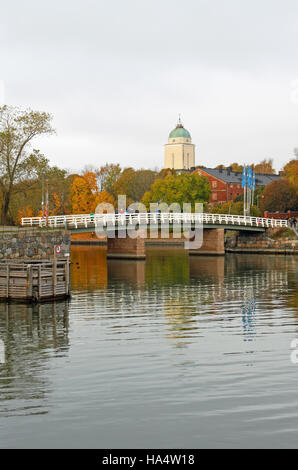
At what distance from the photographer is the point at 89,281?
44.3 meters

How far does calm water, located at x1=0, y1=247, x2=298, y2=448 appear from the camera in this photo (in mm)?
12438

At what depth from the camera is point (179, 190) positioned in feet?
371

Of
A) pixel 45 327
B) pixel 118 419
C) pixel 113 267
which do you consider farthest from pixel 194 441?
pixel 113 267

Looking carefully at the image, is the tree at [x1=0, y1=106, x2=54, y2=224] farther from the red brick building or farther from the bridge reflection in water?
the red brick building

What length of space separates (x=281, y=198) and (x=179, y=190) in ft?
69.9

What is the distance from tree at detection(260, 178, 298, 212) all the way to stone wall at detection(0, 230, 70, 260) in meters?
50.7

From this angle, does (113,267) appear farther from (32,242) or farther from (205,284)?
(205,284)

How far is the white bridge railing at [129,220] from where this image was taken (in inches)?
2356

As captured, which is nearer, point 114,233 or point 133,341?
point 133,341

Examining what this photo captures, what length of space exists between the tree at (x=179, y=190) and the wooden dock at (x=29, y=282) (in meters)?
80.4

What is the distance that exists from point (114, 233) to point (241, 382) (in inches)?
2162

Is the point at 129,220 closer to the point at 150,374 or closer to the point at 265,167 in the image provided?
the point at 150,374

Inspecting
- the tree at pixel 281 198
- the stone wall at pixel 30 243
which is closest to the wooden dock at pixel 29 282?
the stone wall at pixel 30 243
